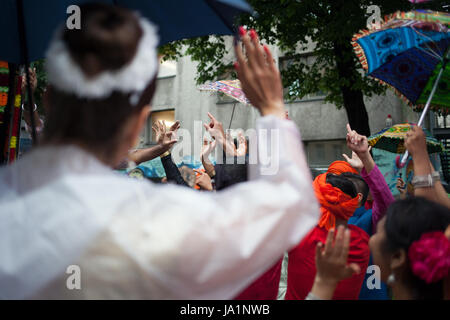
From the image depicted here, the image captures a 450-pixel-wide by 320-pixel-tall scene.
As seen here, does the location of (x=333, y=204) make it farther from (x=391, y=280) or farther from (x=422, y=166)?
(x=391, y=280)

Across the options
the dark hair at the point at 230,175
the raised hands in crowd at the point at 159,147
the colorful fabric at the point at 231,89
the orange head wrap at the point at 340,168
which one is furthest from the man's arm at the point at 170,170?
the colorful fabric at the point at 231,89

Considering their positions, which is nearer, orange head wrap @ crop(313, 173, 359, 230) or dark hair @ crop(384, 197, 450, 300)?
dark hair @ crop(384, 197, 450, 300)

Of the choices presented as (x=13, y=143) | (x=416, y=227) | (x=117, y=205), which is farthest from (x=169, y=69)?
(x=117, y=205)

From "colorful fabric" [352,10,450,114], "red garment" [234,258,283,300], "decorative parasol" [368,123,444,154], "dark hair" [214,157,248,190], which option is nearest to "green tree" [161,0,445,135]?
"decorative parasol" [368,123,444,154]

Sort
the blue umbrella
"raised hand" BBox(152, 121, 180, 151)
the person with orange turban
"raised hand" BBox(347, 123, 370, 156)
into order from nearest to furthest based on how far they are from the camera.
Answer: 1. the blue umbrella
2. the person with orange turban
3. "raised hand" BBox(347, 123, 370, 156)
4. "raised hand" BBox(152, 121, 180, 151)

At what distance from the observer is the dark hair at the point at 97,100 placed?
91 centimetres

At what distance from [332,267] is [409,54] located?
205 centimetres

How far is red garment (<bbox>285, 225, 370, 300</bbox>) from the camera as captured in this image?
2.21 meters

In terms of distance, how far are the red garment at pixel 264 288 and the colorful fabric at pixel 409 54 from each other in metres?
1.70

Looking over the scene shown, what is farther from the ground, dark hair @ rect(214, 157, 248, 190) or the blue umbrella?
the blue umbrella

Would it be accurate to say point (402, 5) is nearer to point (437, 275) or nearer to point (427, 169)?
point (427, 169)

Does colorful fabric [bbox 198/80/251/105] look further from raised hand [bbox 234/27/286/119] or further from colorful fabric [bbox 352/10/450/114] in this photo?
raised hand [bbox 234/27/286/119]

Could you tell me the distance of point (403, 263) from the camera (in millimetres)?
1400

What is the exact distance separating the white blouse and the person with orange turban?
4.68ft
